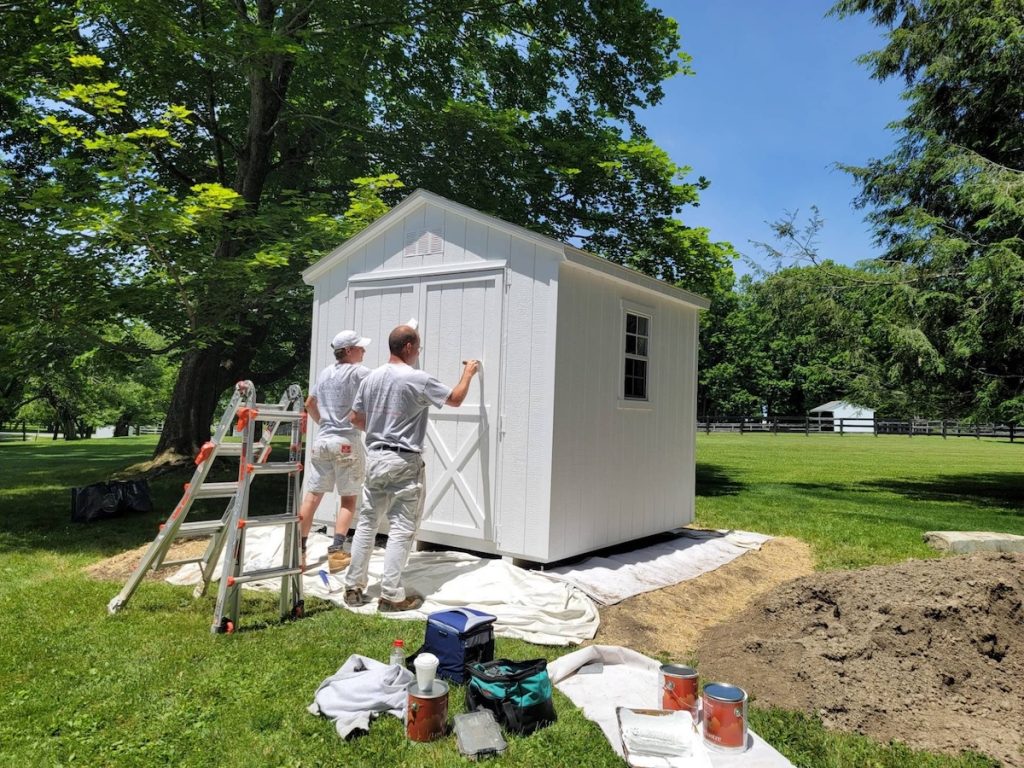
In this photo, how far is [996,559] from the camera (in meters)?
4.97

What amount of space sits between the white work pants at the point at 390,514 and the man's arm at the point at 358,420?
41 centimetres

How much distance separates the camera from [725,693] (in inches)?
118

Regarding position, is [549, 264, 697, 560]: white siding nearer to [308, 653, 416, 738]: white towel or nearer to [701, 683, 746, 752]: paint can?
[308, 653, 416, 738]: white towel

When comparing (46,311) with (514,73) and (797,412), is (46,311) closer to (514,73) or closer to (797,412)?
(514,73)

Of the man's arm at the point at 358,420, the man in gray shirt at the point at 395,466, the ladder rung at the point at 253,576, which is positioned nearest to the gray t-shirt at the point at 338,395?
the man's arm at the point at 358,420

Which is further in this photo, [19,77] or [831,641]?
[19,77]

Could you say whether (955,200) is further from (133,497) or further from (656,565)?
(133,497)

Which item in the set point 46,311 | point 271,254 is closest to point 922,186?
point 271,254

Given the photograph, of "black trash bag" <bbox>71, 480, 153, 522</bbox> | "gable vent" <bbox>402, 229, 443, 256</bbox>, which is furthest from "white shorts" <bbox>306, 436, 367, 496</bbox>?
"black trash bag" <bbox>71, 480, 153, 522</bbox>

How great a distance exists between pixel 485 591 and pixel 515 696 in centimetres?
210

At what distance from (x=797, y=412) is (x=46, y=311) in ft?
178

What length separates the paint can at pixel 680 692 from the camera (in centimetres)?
321

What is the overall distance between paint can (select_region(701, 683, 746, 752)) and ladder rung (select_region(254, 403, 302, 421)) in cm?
336

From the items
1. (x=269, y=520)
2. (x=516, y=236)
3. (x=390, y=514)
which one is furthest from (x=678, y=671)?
(x=516, y=236)
